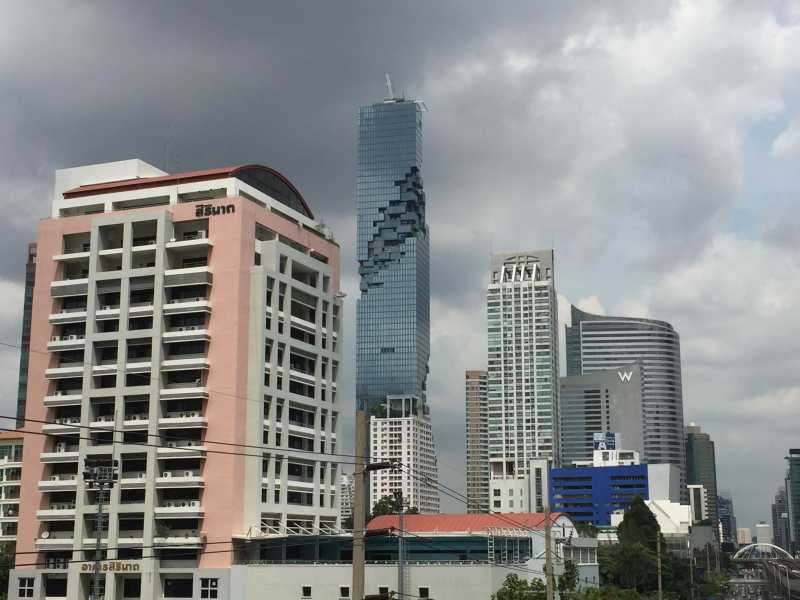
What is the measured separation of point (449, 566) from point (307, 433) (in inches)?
1084

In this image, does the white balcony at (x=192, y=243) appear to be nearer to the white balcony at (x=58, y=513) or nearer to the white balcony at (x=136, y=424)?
the white balcony at (x=136, y=424)

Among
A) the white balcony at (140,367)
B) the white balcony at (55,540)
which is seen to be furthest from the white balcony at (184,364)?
the white balcony at (55,540)

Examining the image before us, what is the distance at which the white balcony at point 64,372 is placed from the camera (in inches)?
4508

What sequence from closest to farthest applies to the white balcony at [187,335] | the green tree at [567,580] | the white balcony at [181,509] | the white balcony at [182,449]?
1. the white balcony at [181,509]
2. the white balcony at [182,449]
3. the green tree at [567,580]
4. the white balcony at [187,335]

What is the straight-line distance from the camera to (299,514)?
117938mm

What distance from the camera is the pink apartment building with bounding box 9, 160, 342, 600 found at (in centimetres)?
10869

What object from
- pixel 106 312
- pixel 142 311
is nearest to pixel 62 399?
pixel 106 312

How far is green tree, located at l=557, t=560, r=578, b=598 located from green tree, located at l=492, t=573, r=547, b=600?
10.1m

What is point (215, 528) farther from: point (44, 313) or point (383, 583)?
point (44, 313)

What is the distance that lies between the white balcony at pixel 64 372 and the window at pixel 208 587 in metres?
27.3

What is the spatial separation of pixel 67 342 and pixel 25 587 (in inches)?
1088

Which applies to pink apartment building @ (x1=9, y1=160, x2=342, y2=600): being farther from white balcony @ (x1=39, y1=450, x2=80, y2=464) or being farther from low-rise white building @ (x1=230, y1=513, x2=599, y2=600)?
low-rise white building @ (x1=230, y1=513, x2=599, y2=600)

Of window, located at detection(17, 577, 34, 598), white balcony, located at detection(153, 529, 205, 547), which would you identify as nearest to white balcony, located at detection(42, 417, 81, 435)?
white balcony, located at detection(153, 529, 205, 547)

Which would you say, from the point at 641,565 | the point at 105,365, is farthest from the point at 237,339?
the point at 641,565
